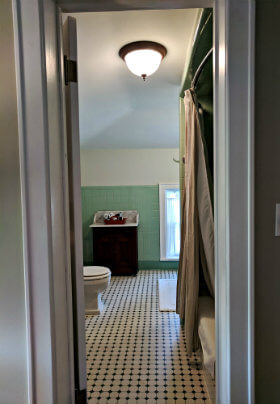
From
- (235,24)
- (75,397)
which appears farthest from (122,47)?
(75,397)

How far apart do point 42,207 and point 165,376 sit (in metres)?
1.61

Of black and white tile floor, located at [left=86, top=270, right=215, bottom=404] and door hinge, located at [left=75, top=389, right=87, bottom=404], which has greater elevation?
door hinge, located at [left=75, top=389, right=87, bottom=404]

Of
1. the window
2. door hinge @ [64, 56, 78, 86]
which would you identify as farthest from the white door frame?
the window

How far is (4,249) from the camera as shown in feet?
3.33

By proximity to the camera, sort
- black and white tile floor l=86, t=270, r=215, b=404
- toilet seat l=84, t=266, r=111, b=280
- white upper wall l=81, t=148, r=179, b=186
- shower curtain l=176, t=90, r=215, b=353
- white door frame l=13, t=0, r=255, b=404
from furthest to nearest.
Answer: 1. white upper wall l=81, t=148, r=179, b=186
2. toilet seat l=84, t=266, r=111, b=280
3. shower curtain l=176, t=90, r=215, b=353
4. black and white tile floor l=86, t=270, r=215, b=404
5. white door frame l=13, t=0, r=255, b=404

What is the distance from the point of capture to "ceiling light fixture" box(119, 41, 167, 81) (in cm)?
202

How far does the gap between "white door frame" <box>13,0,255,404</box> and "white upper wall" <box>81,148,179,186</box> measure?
3347mm

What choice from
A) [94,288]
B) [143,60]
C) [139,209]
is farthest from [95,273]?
[143,60]

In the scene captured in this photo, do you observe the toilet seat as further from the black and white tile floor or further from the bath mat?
the bath mat

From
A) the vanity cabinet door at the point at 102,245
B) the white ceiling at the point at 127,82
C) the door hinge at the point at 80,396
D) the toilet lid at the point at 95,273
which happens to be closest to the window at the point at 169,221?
the white ceiling at the point at 127,82

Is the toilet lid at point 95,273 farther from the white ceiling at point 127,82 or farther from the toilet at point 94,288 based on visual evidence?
the white ceiling at point 127,82

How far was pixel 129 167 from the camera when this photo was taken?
14.5 ft

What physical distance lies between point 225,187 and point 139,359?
1719 mm

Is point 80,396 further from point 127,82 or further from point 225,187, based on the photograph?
point 127,82
